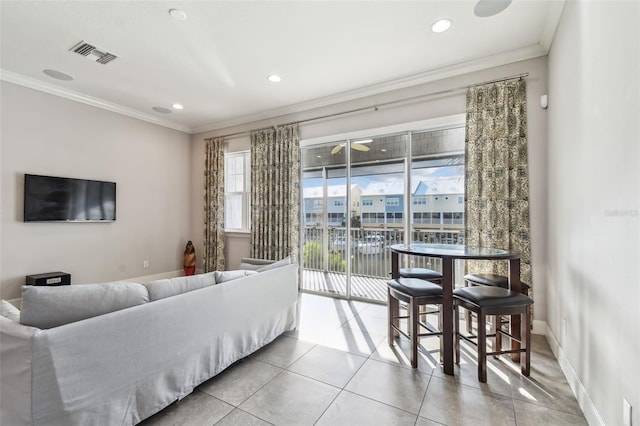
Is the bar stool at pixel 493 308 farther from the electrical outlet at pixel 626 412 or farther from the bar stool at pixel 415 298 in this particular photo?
the electrical outlet at pixel 626 412

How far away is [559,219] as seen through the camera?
2.36 m

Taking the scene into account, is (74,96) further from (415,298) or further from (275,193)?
(415,298)

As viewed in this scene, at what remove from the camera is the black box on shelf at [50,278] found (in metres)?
3.47

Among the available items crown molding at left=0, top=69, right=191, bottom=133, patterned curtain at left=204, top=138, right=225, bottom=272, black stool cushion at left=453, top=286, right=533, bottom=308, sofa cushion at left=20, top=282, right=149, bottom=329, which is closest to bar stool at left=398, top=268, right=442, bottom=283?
black stool cushion at left=453, top=286, right=533, bottom=308

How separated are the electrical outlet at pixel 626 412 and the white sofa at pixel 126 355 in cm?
219

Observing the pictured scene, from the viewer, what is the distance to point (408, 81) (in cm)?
354

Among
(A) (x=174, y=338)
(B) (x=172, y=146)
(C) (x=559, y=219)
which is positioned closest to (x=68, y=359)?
(A) (x=174, y=338)

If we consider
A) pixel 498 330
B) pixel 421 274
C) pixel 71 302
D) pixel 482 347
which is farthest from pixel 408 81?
pixel 71 302

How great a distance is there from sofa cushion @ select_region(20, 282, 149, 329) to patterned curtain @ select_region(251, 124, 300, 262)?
2875mm

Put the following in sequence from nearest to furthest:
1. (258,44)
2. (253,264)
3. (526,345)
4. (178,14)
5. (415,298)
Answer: (526,345) → (415,298) → (178,14) → (258,44) → (253,264)

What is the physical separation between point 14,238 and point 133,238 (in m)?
1.41

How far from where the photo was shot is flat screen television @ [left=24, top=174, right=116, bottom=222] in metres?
3.63

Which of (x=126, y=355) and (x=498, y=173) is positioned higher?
(x=498, y=173)

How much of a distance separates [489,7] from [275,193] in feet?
11.2
